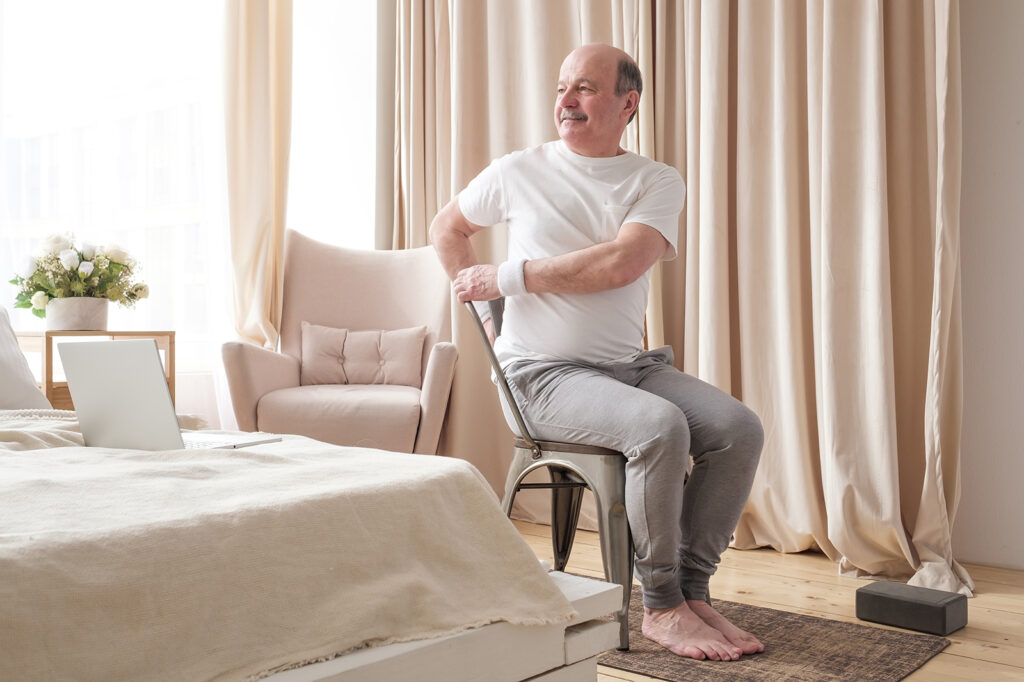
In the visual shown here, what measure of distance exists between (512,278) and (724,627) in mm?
832

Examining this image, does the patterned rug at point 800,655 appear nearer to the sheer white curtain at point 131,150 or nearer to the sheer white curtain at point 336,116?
the sheer white curtain at point 131,150

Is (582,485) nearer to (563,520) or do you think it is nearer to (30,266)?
(563,520)

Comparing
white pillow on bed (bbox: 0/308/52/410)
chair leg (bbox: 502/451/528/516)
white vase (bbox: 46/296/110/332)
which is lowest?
chair leg (bbox: 502/451/528/516)

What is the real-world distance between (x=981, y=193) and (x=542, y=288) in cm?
154

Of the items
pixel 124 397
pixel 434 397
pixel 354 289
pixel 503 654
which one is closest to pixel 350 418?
pixel 434 397

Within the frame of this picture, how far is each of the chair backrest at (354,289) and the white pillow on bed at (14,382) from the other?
1.48 meters

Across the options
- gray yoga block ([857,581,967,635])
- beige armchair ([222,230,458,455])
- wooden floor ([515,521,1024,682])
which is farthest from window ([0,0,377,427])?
gray yoga block ([857,581,967,635])

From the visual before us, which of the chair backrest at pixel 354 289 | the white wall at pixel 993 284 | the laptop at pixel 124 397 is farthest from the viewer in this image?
the chair backrest at pixel 354 289

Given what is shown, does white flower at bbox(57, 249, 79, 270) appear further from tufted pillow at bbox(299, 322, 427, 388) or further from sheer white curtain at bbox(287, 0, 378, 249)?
sheer white curtain at bbox(287, 0, 378, 249)

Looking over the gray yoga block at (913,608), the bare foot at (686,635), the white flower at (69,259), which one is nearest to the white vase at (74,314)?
the white flower at (69,259)

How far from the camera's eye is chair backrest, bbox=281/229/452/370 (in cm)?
369

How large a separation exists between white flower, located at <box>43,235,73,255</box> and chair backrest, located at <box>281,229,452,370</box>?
2.73ft

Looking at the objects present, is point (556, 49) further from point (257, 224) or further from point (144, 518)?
point (144, 518)

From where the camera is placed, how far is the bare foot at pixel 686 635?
6.23ft
